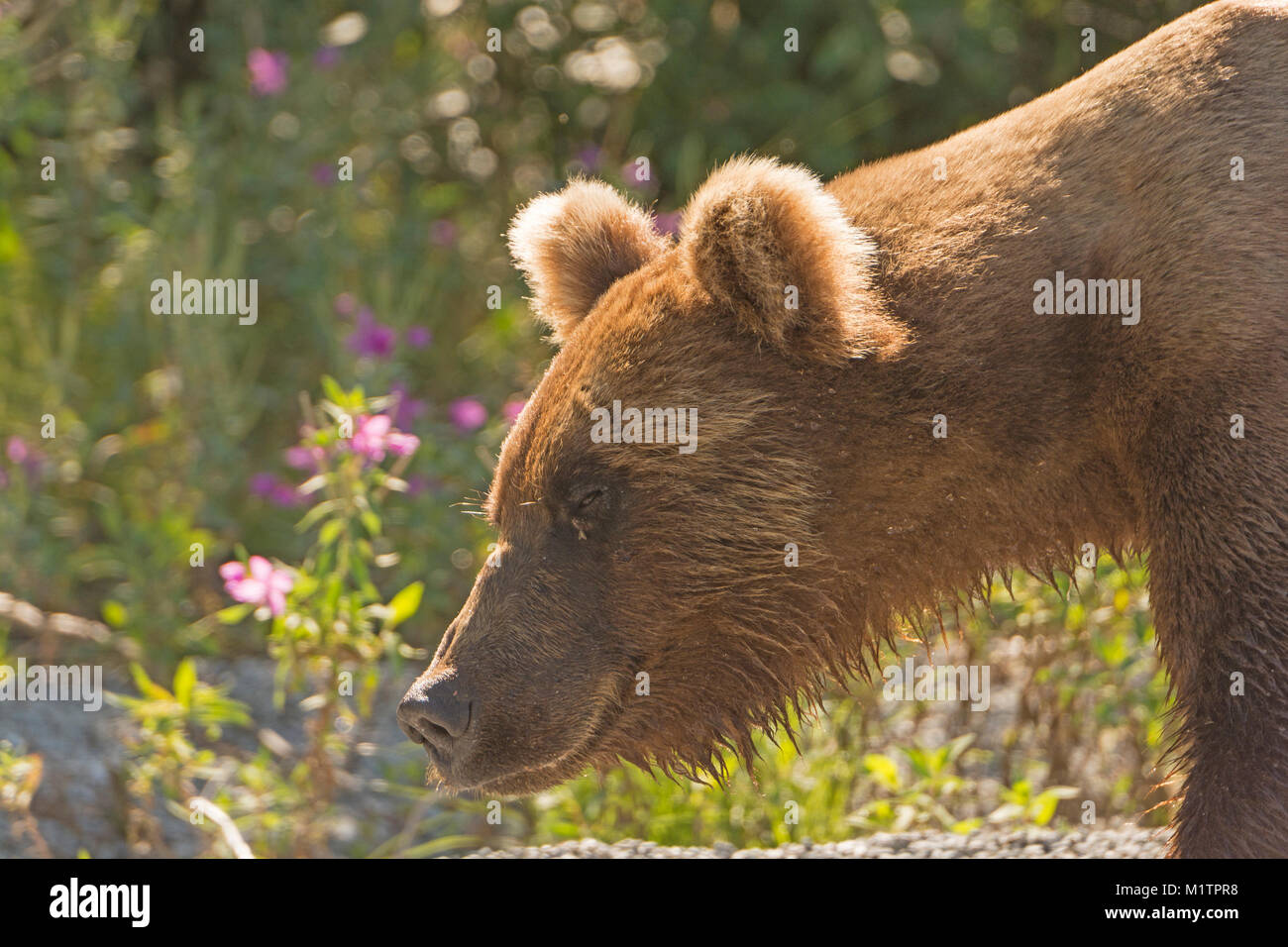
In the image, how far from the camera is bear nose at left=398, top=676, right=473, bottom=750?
3139 mm

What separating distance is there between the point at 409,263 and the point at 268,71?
1128mm

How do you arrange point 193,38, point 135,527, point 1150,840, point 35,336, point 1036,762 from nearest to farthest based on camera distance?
point 1150,840, point 1036,762, point 135,527, point 35,336, point 193,38

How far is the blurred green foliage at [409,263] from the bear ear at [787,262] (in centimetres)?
183

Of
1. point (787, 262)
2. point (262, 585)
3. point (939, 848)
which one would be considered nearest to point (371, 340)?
point (262, 585)

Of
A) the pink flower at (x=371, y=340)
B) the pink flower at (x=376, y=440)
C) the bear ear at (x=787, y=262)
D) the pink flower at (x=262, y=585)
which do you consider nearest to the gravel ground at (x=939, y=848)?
the pink flower at (x=262, y=585)

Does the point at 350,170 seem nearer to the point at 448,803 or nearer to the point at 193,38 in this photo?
the point at 193,38

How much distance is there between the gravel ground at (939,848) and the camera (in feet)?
12.4

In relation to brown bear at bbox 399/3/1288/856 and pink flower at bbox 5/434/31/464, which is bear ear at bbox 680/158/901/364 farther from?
pink flower at bbox 5/434/31/464

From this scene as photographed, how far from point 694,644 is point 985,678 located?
73.6 inches

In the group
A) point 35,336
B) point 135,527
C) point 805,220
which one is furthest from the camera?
point 35,336

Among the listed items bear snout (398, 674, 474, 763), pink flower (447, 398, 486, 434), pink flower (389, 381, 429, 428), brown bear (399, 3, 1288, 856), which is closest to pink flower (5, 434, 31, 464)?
pink flower (389, 381, 429, 428)

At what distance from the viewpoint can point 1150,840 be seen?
12.5 feet

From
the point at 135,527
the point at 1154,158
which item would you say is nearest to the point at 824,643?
the point at 1154,158

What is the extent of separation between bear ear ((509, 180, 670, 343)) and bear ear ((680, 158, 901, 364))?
0.54 metres
